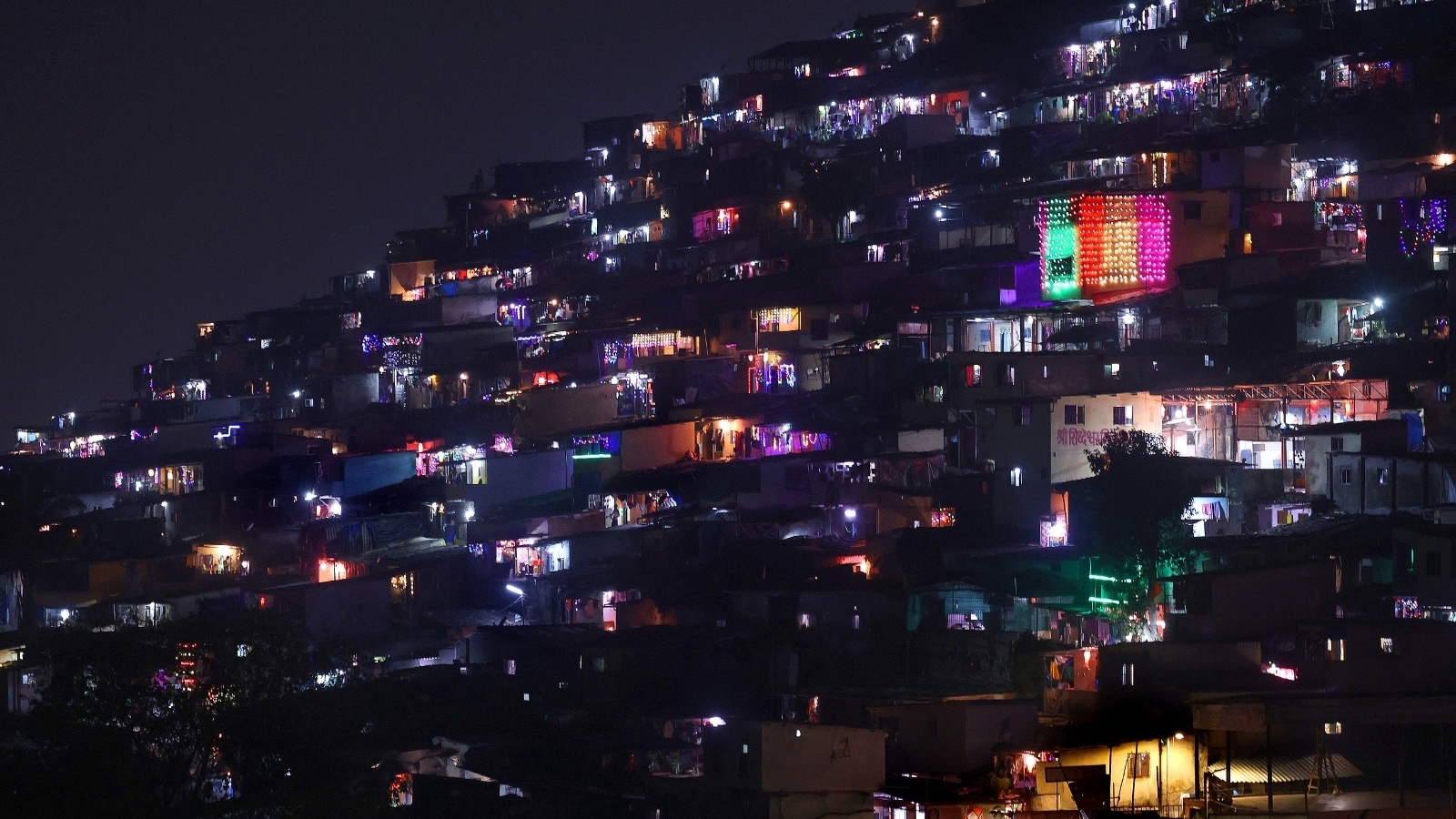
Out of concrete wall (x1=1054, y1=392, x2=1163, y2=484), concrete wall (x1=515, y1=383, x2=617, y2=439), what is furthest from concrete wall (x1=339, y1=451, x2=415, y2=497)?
concrete wall (x1=1054, y1=392, x2=1163, y2=484)

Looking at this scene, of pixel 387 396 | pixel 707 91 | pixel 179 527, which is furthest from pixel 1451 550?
pixel 707 91

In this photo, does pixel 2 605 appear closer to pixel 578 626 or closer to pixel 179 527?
pixel 179 527

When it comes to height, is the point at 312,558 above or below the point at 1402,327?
below

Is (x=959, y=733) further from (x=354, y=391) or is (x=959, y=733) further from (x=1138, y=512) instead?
(x=354, y=391)

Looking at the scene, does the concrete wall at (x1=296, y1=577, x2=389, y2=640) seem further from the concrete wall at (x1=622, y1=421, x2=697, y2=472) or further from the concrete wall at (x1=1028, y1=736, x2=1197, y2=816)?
the concrete wall at (x1=1028, y1=736, x2=1197, y2=816)

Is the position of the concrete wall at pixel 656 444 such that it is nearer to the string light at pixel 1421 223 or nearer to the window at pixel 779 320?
the window at pixel 779 320

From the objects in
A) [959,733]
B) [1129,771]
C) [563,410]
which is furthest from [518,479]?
[1129,771]
